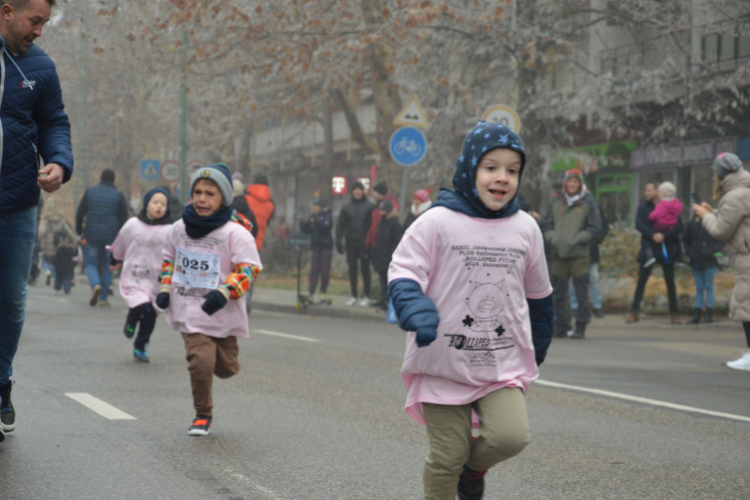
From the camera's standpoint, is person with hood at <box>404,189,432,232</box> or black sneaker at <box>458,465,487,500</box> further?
person with hood at <box>404,189,432,232</box>

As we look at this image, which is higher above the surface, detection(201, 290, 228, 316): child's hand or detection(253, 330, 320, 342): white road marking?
detection(201, 290, 228, 316): child's hand

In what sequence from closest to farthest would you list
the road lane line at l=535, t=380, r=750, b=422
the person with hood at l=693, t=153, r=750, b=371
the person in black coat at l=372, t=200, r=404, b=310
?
the road lane line at l=535, t=380, r=750, b=422, the person with hood at l=693, t=153, r=750, b=371, the person in black coat at l=372, t=200, r=404, b=310

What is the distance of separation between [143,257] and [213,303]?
431 centimetres

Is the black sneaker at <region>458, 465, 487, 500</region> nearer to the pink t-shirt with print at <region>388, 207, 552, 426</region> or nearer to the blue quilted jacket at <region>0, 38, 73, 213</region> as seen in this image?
the pink t-shirt with print at <region>388, 207, 552, 426</region>

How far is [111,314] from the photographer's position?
15.3 meters

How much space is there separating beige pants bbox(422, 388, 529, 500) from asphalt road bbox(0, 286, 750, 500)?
3.14 feet

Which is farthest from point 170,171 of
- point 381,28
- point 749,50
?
point 749,50

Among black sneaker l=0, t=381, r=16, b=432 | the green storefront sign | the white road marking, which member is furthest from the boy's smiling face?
the green storefront sign

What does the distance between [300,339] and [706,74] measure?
1343 cm

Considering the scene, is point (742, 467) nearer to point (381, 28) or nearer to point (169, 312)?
point (169, 312)

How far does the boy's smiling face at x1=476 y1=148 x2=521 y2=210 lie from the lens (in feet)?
13.1

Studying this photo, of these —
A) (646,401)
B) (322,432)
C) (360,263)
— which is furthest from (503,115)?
(322,432)

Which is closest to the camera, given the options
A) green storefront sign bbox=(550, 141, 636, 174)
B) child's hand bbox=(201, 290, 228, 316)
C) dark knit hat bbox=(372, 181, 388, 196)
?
child's hand bbox=(201, 290, 228, 316)

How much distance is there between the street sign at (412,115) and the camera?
16.6 metres
